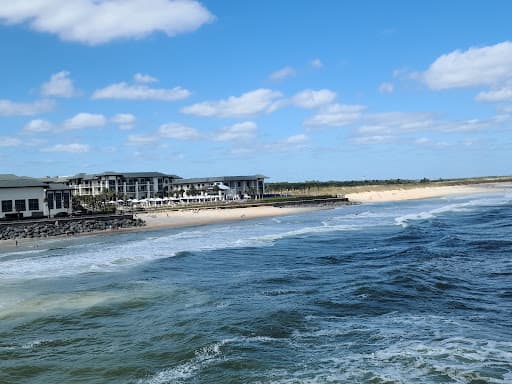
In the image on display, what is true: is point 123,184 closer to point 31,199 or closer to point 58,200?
point 58,200

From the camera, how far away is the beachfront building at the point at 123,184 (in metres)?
113

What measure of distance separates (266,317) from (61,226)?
1743 inches

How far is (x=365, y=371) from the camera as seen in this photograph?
11336 millimetres

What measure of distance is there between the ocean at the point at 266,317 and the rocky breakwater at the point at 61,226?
67.6 feet

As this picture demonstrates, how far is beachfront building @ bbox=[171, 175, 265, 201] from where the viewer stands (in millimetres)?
106375

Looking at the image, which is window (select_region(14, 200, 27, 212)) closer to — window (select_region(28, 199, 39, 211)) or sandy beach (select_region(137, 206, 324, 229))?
window (select_region(28, 199, 39, 211))

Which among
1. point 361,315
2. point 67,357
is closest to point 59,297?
point 67,357

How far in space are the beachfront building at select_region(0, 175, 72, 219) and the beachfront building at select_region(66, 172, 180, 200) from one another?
148 ft

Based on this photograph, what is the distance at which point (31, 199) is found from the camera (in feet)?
199

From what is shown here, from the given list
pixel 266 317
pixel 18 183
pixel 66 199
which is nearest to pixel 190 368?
pixel 266 317

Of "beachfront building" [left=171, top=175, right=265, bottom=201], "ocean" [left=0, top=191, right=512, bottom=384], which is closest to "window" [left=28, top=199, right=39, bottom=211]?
"ocean" [left=0, top=191, right=512, bottom=384]

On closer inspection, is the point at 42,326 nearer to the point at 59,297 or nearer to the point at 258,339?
the point at 59,297

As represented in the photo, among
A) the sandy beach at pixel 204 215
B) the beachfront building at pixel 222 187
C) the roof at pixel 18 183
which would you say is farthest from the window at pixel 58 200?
the beachfront building at pixel 222 187

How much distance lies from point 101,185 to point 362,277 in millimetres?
98283
